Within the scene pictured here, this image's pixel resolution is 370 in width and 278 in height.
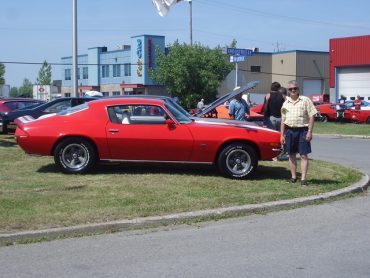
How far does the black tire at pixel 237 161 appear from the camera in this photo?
976 cm

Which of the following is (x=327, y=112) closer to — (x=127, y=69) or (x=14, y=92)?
(x=127, y=69)

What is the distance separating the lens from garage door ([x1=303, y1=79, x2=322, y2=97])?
69.3m

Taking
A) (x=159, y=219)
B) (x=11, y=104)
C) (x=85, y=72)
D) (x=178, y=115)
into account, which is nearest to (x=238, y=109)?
(x=178, y=115)

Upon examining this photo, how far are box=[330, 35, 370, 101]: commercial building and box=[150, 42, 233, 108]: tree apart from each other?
9996 millimetres

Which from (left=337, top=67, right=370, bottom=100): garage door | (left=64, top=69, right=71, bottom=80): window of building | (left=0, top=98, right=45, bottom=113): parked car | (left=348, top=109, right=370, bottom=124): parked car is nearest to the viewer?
(left=0, top=98, right=45, bottom=113): parked car

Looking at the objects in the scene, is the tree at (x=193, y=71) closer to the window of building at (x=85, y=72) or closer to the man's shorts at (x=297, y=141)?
the window of building at (x=85, y=72)

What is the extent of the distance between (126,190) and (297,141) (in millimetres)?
2849

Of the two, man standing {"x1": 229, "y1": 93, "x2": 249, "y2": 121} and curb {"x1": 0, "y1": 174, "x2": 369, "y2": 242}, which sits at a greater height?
man standing {"x1": 229, "y1": 93, "x2": 249, "y2": 121}

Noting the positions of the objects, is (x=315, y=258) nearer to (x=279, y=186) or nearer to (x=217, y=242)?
(x=217, y=242)

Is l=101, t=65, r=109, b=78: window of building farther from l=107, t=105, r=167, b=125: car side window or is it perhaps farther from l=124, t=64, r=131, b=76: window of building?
l=107, t=105, r=167, b=125: car side window

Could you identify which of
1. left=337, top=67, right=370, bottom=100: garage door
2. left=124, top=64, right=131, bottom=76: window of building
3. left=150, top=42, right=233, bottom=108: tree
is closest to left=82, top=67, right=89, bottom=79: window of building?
left=124, top=64, right=131, bottom=76: window of building

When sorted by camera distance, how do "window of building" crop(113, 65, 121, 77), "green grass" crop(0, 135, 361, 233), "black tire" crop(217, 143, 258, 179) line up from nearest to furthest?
1. "green grass" crop(0, 135, 361, 233)
2. "black tire" crop(217, 143, 258, 179)
3. "window of building" crop(113, 65, 121, 77)

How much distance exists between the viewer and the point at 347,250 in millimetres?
5895

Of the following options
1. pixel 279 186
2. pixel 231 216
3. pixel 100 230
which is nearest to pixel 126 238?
pixel 100 230
